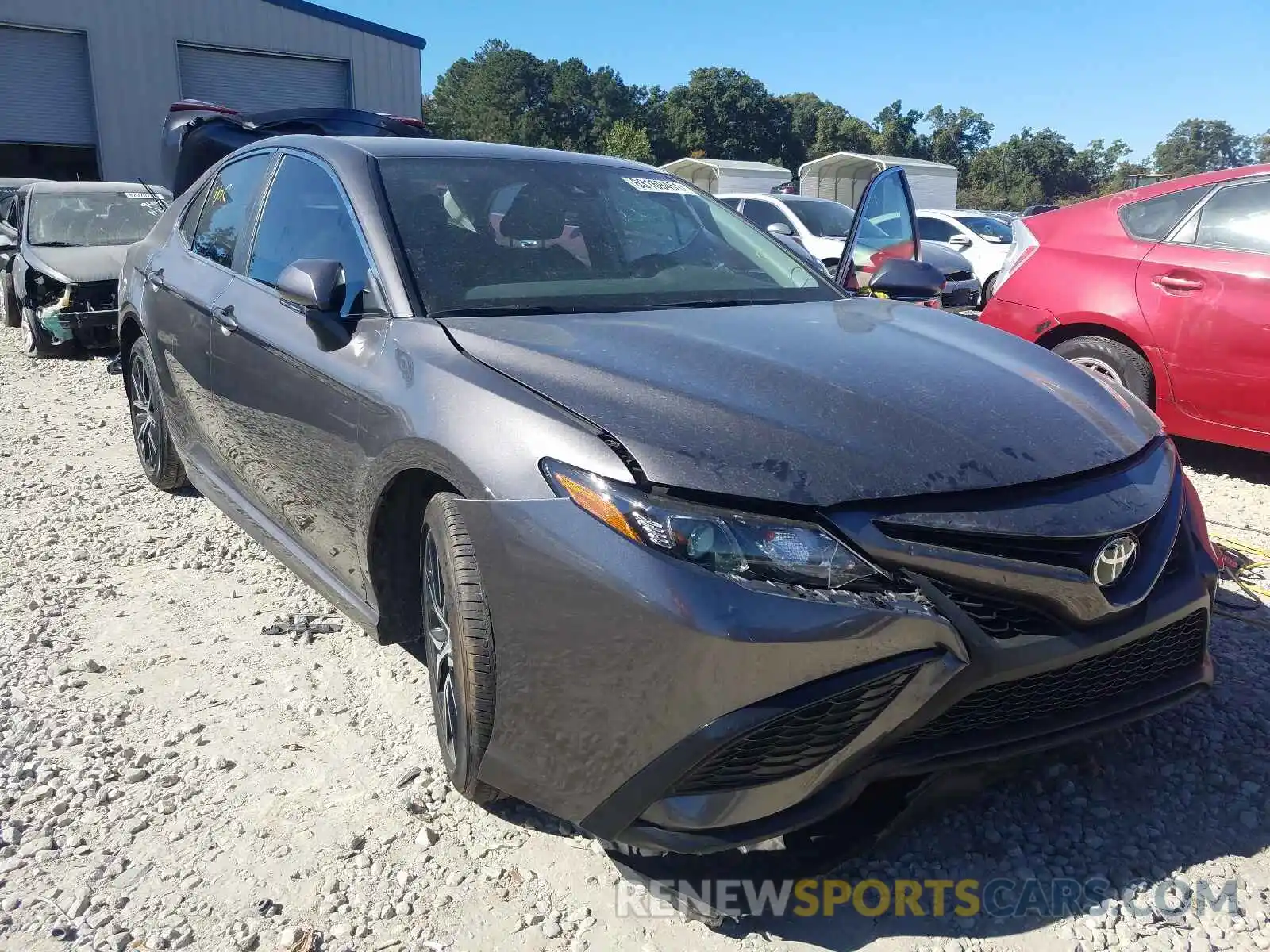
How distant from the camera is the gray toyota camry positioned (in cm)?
182

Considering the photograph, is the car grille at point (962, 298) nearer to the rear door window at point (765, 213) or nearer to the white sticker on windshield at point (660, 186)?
the rear door window at point (765, 213)

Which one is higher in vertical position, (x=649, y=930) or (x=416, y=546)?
(x=416, y=546)

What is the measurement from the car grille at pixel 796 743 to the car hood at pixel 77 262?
8650mm

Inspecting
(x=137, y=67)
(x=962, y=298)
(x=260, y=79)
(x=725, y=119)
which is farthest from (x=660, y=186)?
(x=725, y=119)

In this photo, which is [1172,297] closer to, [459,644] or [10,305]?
[459,644]

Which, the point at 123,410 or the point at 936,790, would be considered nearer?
the point at 936,790

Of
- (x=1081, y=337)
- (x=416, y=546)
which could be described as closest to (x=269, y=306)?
(x=416, y=546)

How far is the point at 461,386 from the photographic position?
2260 millimetres

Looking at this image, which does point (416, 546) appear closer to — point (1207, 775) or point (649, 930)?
point (649, 930)

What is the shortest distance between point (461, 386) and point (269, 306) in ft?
3.98

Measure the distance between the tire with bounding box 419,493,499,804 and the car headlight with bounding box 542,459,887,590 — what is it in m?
0.40

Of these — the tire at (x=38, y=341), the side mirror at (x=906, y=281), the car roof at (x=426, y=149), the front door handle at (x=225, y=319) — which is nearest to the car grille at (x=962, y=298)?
the side mirror at (x=906, y=281)

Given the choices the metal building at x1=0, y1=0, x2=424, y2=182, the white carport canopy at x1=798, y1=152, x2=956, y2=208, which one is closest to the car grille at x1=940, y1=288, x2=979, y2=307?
the white carport canopy at x1=798, y1=152, x2=956, y2=208

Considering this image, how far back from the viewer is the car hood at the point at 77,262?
8.81m
